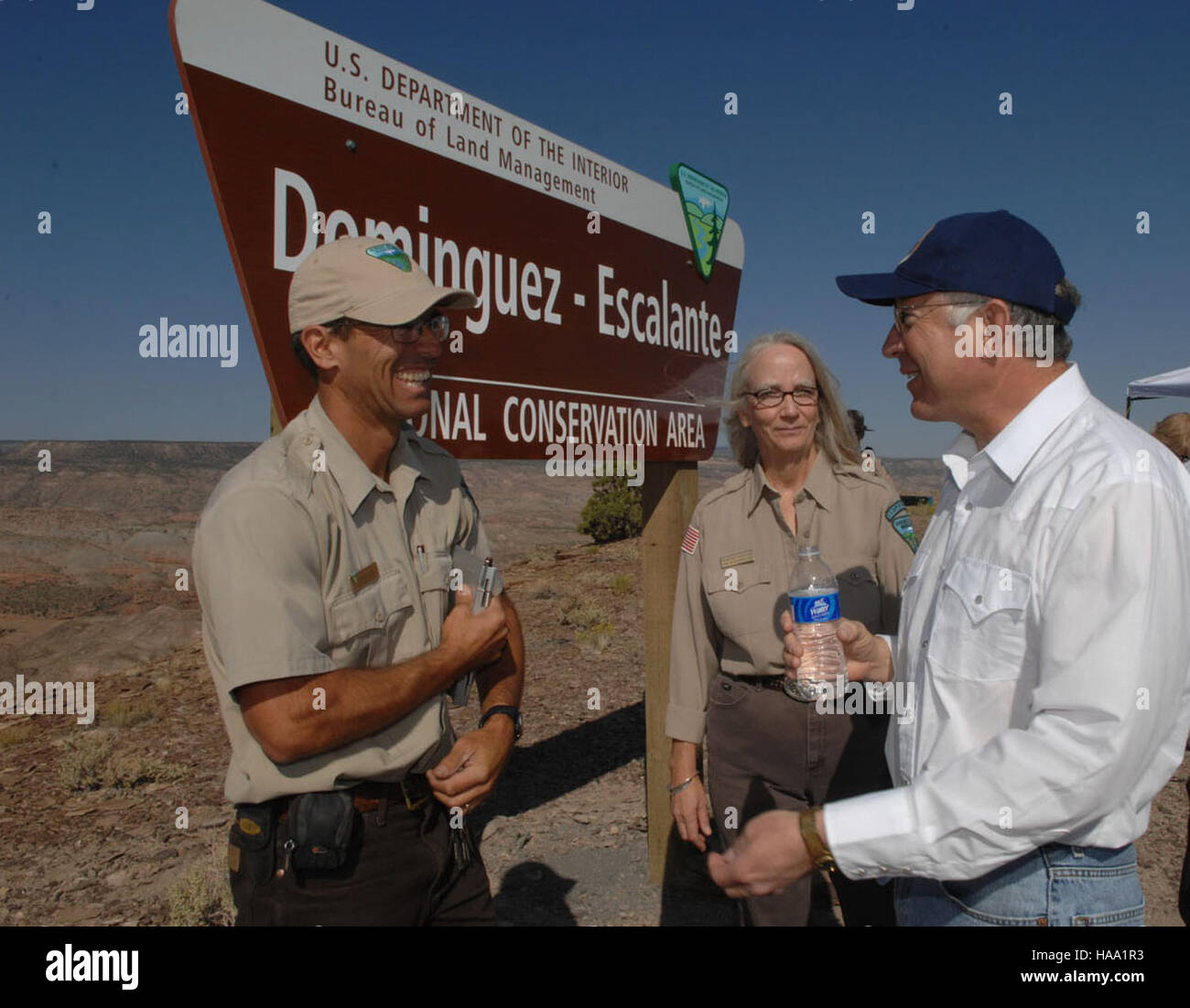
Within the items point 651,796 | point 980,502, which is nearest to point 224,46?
point 980,502

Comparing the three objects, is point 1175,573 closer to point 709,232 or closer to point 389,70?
point 389,70

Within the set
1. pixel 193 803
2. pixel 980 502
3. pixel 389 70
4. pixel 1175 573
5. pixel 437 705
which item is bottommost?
pixel 193 803

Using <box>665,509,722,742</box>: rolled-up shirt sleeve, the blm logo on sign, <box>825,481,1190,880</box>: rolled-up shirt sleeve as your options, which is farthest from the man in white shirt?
the blm logo on sign

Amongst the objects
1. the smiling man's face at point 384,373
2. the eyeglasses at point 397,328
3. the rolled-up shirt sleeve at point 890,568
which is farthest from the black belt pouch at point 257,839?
the rolled-up shirt sleeve at point 890,568

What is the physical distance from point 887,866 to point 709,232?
11.1 ft

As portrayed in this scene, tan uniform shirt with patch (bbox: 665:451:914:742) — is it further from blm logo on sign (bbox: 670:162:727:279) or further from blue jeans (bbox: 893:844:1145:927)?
blm logo on sign (bbox: 670:162:727:279)

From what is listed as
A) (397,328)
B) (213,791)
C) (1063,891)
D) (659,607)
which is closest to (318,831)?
(397,328)

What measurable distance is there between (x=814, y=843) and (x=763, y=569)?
140 cm

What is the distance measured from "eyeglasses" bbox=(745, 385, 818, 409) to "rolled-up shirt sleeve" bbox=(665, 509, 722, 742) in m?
0.52

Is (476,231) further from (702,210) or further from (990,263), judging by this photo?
(990,263)

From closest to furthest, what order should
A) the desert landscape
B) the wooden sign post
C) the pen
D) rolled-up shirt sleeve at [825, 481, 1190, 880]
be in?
rolled-up shirt sleeve at [825, 481, 1190, 880] → the pen → the desert landscape → the wooden sign post

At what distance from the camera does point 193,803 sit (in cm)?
488

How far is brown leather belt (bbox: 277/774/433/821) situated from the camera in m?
1.91

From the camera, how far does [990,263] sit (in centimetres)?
169
